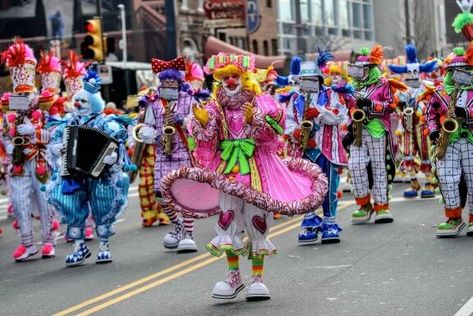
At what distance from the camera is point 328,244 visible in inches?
536

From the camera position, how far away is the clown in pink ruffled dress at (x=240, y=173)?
10031mm

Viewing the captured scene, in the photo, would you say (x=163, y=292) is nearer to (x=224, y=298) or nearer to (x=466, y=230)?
(x=224, y=298)

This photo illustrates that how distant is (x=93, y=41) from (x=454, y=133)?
14588 mm

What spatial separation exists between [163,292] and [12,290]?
1791 millimetres

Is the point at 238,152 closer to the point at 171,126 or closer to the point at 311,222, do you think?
the point at 311,222

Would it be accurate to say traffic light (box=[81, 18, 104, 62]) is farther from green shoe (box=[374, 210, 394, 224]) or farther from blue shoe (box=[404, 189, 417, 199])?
green shoe (box=[374, 210, 394, 224])

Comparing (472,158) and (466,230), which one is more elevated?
(472,158)

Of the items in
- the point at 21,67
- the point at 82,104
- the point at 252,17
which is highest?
the point at 252,17

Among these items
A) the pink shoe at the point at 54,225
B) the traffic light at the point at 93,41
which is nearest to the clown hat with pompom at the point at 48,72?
the pink shoe at the point at 54,225

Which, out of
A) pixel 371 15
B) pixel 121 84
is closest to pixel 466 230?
pixel 121 84

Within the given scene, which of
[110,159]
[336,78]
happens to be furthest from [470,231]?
[110,159]

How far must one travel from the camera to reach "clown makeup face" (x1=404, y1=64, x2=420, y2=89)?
17891 millimetres

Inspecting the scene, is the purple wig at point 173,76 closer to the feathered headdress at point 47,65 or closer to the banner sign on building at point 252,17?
the feathered headdress at point 47,65

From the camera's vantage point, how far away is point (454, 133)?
13367mm
